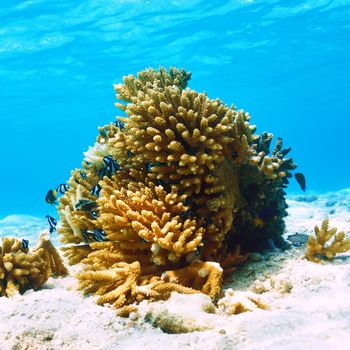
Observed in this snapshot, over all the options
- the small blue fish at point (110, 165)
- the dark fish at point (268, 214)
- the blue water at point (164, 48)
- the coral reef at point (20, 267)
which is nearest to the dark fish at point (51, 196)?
the coral reef at point (20, 267)

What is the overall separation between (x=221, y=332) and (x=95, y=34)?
3222 cm

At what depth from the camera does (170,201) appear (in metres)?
4.32

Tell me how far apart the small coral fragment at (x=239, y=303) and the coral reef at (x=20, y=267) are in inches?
105

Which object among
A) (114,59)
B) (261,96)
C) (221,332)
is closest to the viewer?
(221,332)

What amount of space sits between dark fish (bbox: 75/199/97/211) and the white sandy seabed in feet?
3.66

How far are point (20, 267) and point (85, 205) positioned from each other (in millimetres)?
1192

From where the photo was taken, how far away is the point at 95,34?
31250 millimetres

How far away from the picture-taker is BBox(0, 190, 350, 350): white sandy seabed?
264 cm

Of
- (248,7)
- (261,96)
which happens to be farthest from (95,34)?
(261,96)

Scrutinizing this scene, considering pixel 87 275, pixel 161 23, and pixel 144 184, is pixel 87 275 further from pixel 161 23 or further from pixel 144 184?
pixel 161 23

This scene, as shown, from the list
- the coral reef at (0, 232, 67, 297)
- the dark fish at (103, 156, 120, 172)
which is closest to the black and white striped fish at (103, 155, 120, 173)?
the dark fish at (103, 156, 120, 172)

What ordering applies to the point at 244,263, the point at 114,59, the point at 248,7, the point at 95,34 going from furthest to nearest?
the point at 114,59
the point at 95,34
the point at 248,7
the point at 244,263

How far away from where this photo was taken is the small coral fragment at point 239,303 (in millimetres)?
3531

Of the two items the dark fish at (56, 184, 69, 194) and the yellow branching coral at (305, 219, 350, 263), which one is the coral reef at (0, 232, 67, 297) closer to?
the dark fish at (56, 184, 69, 194)
